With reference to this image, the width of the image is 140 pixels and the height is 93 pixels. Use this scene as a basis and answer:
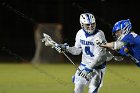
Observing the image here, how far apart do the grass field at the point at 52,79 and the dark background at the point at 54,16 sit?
732 centimetres

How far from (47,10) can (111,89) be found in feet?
52.7

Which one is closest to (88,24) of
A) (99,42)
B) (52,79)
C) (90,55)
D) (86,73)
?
(90,55)

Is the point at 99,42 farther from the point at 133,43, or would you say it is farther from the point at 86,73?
the point at 86,73

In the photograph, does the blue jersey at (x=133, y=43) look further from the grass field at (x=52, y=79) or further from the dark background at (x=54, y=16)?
the dark background at (x=54, y=16)

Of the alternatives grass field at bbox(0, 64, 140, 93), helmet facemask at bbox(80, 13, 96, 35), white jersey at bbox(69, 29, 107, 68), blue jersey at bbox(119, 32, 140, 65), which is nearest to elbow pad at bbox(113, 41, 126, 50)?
blue jersey at bbox(119, 32, 140, 65)

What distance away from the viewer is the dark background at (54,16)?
95.6 ft

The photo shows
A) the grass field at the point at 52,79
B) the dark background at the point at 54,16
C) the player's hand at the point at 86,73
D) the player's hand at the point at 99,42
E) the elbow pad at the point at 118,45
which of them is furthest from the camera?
the dark background at the point at 54,16

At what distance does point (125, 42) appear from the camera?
33.6ft

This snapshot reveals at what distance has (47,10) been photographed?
30438 millimetres

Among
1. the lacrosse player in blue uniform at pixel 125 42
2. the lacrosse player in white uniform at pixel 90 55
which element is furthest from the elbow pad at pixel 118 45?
the lacrosse player in white uniform at pixel 90 55

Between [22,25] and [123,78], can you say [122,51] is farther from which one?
[22,25]

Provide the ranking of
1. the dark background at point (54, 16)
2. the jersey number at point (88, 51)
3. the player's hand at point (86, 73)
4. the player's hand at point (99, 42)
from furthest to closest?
the dark background at point (54, 16), the jersey number at point (88, 51), the player's hand at point (86, 73), the player's hand at point (99, 42)

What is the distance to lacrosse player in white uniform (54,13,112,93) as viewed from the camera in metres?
11.1

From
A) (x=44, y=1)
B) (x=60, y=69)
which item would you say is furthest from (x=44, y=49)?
(x=44, y=1)
